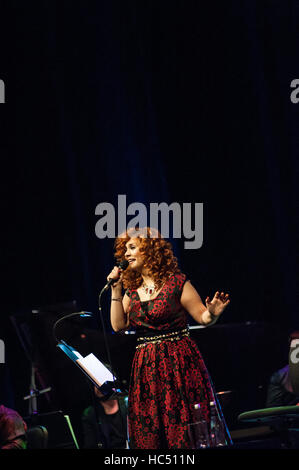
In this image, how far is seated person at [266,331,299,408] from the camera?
470 cm

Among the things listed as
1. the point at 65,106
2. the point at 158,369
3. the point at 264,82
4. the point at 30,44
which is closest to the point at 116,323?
the point at 158,369

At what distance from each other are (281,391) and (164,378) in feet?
6.50

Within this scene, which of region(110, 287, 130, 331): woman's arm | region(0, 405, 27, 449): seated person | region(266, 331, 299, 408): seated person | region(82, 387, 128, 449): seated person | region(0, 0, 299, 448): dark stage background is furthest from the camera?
region(0, 0, 299, 448): dark stage background

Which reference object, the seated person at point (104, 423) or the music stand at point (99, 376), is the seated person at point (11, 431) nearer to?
the music stand at point (99, 376)

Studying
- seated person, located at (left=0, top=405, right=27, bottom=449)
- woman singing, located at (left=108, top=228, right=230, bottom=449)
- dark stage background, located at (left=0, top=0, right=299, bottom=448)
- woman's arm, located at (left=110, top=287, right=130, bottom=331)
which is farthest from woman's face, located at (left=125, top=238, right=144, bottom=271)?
dark stage background, located at (left=0, top=0, right=299, bottom=448)

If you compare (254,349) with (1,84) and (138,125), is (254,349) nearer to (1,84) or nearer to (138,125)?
(138,125)

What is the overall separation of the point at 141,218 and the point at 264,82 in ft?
5.51

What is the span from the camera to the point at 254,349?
198 inches

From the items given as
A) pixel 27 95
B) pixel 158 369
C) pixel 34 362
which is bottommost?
pixel 34 362

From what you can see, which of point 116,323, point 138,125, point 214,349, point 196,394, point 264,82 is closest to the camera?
point 196,394

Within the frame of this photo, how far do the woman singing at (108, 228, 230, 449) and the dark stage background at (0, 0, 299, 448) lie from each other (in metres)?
1.59

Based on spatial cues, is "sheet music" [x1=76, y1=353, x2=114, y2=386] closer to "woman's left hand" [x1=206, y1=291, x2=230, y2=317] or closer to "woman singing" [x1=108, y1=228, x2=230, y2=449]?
"woman singing" [x1=108, y1=228, x2=230, y2=449]

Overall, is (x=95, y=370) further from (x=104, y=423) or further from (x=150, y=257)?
(x=104, y=423)

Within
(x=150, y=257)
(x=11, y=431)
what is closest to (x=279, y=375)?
(x=150, y=257)
